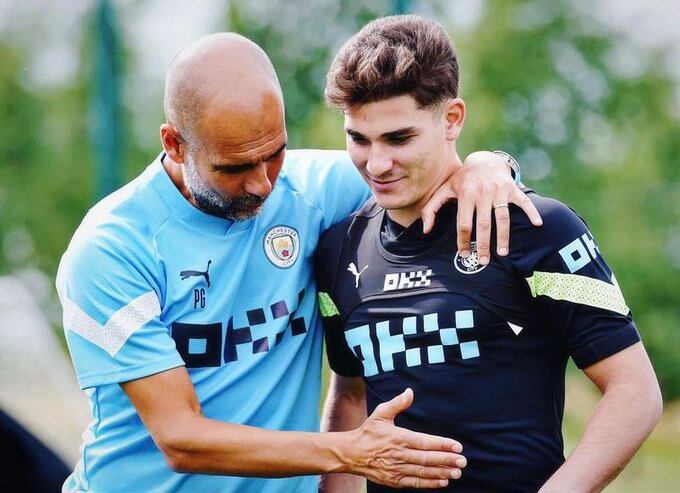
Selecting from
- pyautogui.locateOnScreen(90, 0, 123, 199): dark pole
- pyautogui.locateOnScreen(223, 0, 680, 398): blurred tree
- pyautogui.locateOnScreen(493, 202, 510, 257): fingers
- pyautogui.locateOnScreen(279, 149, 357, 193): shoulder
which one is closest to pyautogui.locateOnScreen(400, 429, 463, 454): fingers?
pyautogui.locateOnScreen(493, 202, 510, 257): fingers

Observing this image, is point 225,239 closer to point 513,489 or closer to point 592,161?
point 513,489

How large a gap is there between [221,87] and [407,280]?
2.39ft

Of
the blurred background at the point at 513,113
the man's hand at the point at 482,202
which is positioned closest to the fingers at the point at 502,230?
the man's hand at the point at 482,202

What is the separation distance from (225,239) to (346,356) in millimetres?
502

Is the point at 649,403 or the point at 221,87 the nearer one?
the point at 649,403

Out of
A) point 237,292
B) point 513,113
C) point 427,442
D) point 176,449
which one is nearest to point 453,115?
point 237,292

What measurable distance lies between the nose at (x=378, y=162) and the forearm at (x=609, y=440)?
806mm

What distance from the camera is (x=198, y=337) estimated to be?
2920 mm

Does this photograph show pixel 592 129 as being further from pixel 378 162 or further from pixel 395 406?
pixel 395 406

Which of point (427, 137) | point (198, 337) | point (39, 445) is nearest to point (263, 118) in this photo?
point (427, 137)

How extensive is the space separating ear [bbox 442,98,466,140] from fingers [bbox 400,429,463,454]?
85cm

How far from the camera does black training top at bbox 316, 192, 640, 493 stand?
2574 millimetres

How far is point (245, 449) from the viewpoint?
273 cm

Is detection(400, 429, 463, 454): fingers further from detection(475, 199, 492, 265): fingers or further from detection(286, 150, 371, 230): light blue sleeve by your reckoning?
detection(286, 150, 371, 230): light blue sleeve
